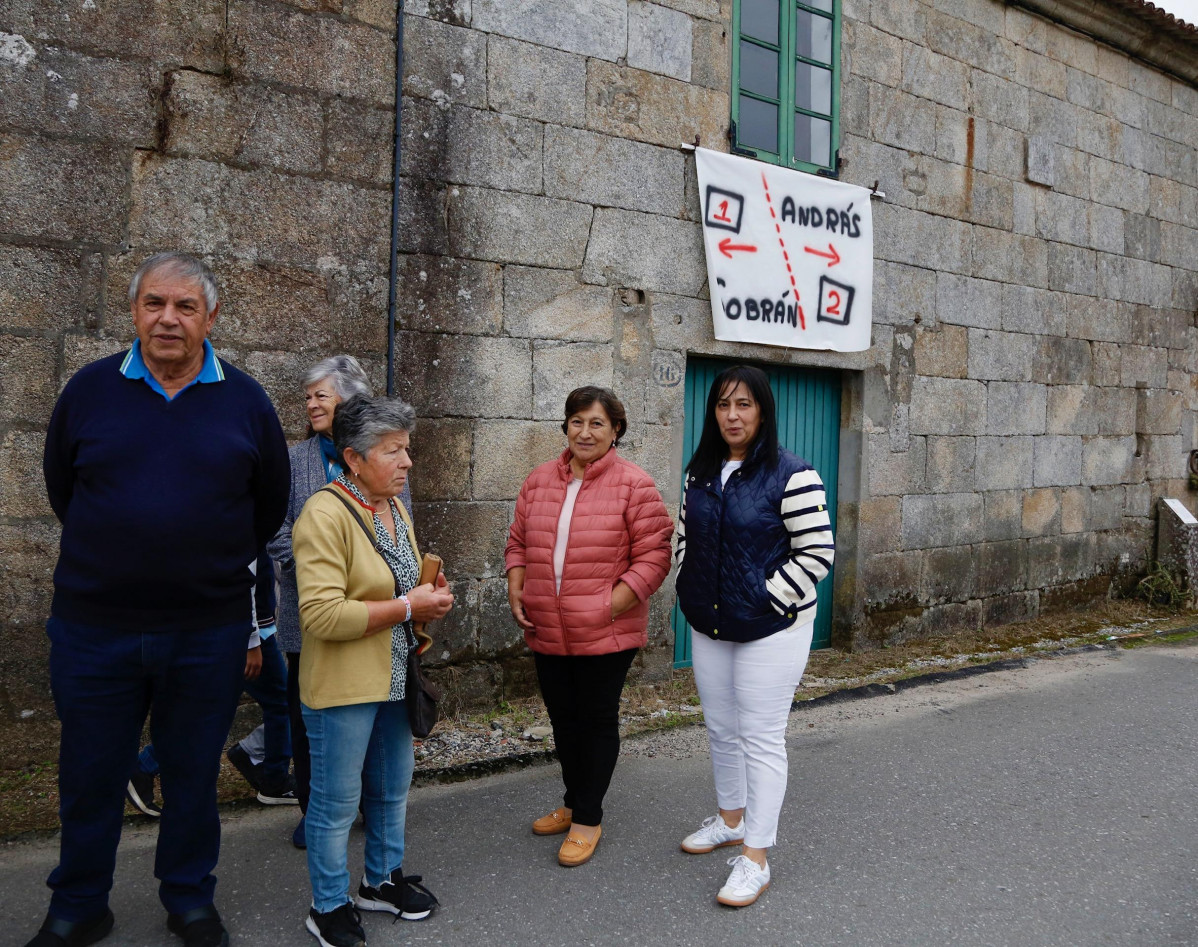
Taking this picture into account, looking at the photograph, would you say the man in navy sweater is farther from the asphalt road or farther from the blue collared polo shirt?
the asphalt road

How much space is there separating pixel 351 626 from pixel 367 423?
1.86ft

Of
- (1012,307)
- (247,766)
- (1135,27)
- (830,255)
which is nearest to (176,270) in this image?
(247,766)

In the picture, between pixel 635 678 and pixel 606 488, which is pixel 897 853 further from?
pixel 635 678

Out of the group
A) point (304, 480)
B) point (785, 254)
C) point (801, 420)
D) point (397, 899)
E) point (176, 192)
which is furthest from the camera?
point (801, 420)

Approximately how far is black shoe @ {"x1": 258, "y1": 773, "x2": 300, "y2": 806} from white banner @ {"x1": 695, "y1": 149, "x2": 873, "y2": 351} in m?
3.53

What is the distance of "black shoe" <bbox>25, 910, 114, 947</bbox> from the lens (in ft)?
8.89

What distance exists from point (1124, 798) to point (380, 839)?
311 cm

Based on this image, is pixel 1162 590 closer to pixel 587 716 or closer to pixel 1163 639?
pixel 1163 639

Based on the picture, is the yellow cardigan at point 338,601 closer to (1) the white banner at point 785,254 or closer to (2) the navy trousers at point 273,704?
(2) the navy trousers at point 273,704

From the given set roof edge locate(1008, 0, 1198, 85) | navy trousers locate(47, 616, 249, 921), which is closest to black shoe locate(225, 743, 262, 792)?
navy trousers locate(47, 616, 249, 921)

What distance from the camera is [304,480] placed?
11.2ft

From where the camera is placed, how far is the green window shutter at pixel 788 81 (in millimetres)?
6211

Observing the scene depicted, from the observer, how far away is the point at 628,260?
5668 millimetres

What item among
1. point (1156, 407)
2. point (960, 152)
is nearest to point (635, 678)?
point (960, 152)
